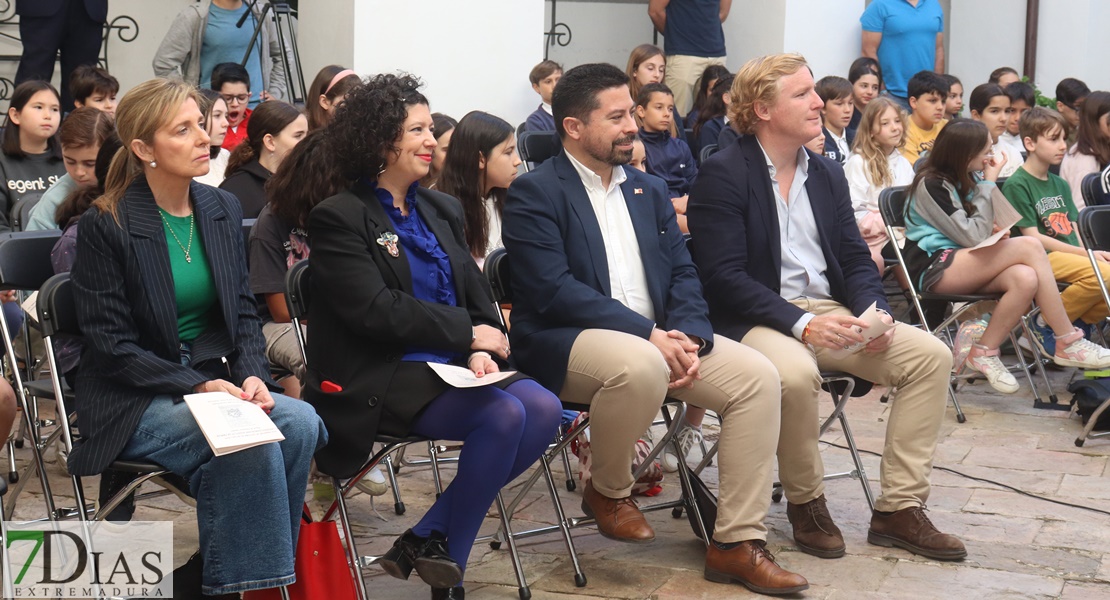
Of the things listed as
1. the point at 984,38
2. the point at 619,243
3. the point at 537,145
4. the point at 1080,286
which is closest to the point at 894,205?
the point at 1080,286

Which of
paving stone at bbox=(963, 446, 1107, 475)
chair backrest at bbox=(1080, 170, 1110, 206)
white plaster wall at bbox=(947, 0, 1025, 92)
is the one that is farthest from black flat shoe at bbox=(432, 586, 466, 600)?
white plaster wall at bbox=(947, 0, 1025, 92)

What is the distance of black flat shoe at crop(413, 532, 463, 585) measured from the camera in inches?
136

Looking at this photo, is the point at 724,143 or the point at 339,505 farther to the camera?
the point at 724,143

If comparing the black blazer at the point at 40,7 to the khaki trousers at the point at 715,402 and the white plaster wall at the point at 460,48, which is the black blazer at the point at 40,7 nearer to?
the white plaster wall at the point at 460,48

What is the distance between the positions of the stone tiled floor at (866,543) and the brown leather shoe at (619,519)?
2.6 inches

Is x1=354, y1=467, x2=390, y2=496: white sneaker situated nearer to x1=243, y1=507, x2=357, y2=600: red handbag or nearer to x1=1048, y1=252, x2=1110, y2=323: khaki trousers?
x1=243, y1=507, x2=357, y2=600: red handbag

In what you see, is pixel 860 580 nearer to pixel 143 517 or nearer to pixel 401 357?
pixel 401 357

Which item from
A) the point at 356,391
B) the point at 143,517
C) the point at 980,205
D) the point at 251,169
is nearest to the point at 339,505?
the point at 356,391

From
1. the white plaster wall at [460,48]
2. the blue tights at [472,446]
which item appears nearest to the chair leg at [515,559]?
the blue tights at [472,446]

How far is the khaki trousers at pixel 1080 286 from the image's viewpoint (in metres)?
6.63

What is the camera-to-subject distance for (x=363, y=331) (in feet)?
11.8

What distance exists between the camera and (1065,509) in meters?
4.72

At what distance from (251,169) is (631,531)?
7.37 ft

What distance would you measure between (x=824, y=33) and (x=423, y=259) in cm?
685
